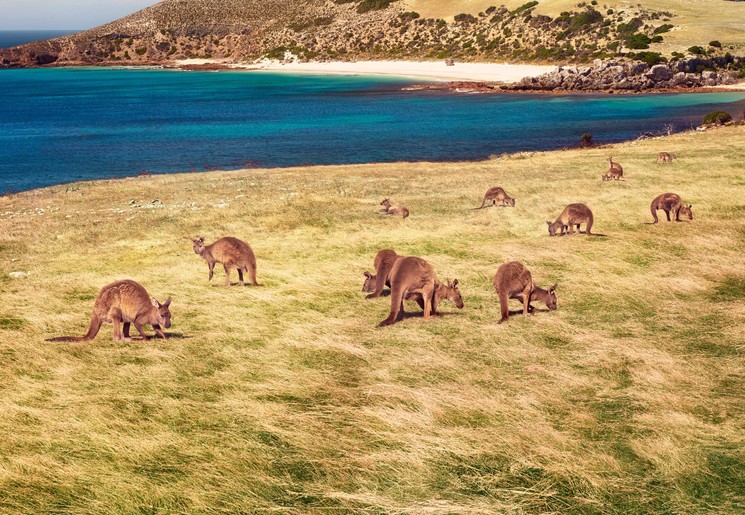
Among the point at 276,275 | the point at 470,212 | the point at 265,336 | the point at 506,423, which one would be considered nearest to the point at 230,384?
the point at 265,336

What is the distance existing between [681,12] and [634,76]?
51382 millimetres

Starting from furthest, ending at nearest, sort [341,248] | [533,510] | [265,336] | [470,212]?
[470,212] < [341,248] < [265,336] < [533,510]

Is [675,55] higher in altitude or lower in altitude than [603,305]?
higher

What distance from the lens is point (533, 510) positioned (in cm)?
785

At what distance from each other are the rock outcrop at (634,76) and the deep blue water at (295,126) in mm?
8429

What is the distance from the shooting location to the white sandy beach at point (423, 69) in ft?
414

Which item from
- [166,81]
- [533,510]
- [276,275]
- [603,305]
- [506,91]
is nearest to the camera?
[533,510]

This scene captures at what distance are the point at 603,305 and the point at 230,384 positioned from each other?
824 centimetres

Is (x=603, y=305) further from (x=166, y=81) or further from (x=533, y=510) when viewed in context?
(x=166, y=81)

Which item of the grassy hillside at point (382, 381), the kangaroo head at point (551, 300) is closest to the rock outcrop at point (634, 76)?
the grassy hillside at point (382, 381)

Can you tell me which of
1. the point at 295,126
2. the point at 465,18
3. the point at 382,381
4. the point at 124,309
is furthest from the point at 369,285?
the point at 465,18

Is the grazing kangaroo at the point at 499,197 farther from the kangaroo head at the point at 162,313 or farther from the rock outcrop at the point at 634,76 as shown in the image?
the rock outcrop at the point at 634,76

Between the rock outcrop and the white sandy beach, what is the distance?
9.22 m

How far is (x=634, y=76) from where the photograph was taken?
105562 millimetres
